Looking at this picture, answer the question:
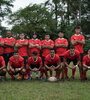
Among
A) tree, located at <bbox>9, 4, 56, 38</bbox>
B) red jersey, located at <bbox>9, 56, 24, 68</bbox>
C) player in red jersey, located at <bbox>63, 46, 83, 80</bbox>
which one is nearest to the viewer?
player in red jersey, located at <bbox>63, 46, 83, 80</bbox>

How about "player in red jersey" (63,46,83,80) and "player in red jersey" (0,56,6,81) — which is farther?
"player in red jersey" (63,46,83,80)

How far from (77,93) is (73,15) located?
98.6 ft

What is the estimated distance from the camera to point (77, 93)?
5.42 m

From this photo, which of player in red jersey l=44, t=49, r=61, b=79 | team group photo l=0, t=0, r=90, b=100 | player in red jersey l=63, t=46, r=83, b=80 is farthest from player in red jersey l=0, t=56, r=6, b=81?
player in red jersey l=63, t=46, r=83, b=80

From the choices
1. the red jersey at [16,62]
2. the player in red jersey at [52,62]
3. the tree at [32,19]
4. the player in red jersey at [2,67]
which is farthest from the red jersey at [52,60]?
the tree at [32,19]

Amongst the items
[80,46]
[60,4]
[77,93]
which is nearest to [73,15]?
[60,4]

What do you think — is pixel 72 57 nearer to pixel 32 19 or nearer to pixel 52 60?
pixel 52 60

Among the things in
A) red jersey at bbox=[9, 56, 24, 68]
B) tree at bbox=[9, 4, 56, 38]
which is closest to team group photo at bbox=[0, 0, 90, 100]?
red jersey at bbox=[9, 56, 24, 68]

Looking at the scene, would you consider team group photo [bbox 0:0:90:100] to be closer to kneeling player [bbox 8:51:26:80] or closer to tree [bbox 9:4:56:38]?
kneeling player [bbox 8:51:26:80]

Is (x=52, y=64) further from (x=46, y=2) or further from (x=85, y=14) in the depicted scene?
(x=85, y=14)

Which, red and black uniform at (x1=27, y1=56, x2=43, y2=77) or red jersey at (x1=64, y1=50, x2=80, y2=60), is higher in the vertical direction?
red jersey at (x1=64, y1=50, x2=80, y2=60)

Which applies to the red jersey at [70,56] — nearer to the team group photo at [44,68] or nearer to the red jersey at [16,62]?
the team group photo at [44,68]

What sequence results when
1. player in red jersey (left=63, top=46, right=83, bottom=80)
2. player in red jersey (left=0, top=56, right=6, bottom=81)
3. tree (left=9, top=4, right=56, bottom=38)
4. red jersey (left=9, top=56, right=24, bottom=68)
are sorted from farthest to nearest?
tree (left=9, top=4, right=56, bottom=38), red jersey (left=9, top=56, right=24, bottom=68), player in red jersey (left=63, top=46, right=83, bottom=80), player in red jersey (left=0, top=56, right=6, bottom=81)

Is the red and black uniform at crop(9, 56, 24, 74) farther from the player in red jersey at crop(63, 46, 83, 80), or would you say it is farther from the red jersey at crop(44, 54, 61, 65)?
the player in red jersey at crop(63, 46, 83, 80)
